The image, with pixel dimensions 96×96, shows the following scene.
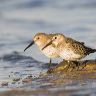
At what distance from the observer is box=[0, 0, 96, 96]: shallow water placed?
51.3 ft

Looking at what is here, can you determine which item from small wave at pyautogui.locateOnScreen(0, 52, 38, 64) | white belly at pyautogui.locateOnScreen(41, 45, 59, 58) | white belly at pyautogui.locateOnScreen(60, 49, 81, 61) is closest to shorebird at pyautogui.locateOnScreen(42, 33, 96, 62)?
white belly at pyautogui.locateOnScreen(60, 49, 81, 61)

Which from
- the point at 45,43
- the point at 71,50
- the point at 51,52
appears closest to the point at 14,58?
the point at 45,43

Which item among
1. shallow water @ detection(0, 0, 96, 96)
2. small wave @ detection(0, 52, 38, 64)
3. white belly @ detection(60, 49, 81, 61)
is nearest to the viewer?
white belly @ detection(60, 49, 81, 61)

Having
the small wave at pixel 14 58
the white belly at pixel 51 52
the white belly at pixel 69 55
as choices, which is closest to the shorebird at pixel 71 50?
the white belly at pixel 69 55

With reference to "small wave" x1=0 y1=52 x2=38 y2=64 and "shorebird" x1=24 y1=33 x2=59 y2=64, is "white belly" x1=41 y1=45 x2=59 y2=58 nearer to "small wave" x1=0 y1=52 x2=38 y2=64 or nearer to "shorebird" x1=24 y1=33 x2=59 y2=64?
"shorebird" x1=24 y1=33 x2=59 y2=64

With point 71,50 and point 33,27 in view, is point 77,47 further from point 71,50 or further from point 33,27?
point 33,27

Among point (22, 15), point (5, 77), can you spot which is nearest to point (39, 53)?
point (5, 77)

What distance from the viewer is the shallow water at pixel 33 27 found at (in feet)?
51.3

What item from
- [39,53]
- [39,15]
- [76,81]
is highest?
[39,15]

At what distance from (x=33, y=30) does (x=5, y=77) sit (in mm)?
6549

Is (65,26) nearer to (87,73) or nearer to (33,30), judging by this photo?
(33,30)

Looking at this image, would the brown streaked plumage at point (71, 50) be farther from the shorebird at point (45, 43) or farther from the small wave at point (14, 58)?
the small wave at point (14, 58)

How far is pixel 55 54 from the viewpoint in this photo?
1463 cm

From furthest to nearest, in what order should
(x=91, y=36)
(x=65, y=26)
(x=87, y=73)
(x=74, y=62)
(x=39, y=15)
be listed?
(x=39, y=15), (x=65, y=26), (x=91, y=36), (x=74, y=62), (x=87, y=73)
